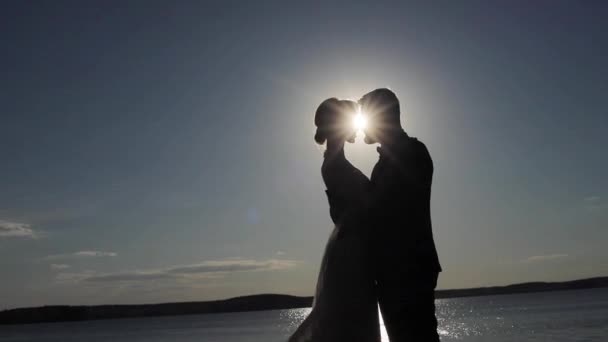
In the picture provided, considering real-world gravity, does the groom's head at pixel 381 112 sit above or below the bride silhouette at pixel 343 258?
above

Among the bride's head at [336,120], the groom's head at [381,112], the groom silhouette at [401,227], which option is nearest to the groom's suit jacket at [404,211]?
the groom silhouette at [401,227]

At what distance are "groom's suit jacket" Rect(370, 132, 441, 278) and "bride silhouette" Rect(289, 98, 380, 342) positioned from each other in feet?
0.50

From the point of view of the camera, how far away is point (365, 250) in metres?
4.51

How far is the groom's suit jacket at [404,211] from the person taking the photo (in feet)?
14.3

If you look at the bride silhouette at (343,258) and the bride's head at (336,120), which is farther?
the bride's head at (336,120)

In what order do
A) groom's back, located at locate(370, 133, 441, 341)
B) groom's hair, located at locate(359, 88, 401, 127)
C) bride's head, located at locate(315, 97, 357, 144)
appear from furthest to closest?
bride's head, located at locate(315, 97, 357, 144) < groom's hair, located at locate(359, 88, 401, 127) < groom's back, located at locate(370, 133, 441, 341)

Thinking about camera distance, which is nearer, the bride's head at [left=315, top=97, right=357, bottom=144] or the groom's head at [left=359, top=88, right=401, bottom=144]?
the groom's head at [left=359, top=88, right=401, bottom=144]

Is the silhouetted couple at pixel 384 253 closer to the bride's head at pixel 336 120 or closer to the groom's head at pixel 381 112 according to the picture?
the groom's head at pixel 381 112

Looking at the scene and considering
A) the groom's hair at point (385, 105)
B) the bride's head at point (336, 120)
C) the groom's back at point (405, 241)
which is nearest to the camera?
the groom's back at point (405, 241)

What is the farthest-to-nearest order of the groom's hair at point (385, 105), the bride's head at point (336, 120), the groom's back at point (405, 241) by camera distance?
the bride's head at point (336, 120) < the groom's hair at point (385, 105) < the groom's back at point (405, 241)

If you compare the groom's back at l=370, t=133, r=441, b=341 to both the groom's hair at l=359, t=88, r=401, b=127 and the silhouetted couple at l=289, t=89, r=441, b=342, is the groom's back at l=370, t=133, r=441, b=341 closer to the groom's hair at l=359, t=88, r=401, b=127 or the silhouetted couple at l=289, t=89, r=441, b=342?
the silhouetted couple at l=289, t=89, r=441, b=342

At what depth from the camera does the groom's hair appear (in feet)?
15.0

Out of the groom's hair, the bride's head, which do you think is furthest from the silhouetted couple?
the bride's head

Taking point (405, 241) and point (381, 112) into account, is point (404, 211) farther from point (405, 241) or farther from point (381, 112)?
point (381, 112)
